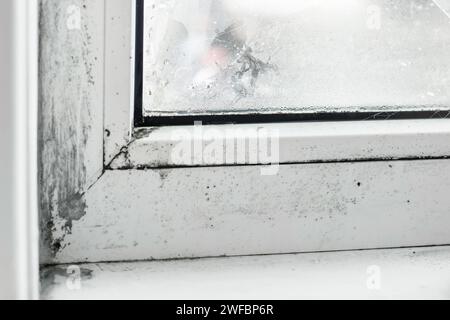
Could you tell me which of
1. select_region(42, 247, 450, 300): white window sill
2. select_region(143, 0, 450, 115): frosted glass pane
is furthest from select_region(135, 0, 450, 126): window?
select_region(42, 247, 450, 300): white window sill

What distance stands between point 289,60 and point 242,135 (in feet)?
0.31

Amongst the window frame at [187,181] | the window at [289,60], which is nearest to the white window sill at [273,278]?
the window frame at [187,181]

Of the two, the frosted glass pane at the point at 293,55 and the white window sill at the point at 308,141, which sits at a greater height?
the frosted glass pane at the point at 293,55

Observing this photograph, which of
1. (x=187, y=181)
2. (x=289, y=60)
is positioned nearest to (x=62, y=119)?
(x=187, y=181)

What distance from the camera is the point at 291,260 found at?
71cm

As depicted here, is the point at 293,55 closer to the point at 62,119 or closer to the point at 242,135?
the point at 242,135

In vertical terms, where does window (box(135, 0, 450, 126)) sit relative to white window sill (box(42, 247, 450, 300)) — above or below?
above

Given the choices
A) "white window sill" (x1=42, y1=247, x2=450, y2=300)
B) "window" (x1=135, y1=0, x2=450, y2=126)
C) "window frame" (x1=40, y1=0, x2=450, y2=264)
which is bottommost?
"white window sill" (x1=42, y1=247, x2=450, y2=300)

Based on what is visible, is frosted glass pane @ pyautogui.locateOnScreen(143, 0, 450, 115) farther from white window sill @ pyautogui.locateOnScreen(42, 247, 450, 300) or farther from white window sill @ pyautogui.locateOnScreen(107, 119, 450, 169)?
white window sill @ pyautogui.locateOnScreen(42, 247, 450, 300)

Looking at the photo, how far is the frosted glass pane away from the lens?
69cm

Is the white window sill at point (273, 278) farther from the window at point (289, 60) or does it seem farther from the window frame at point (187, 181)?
the window at point (289, 60)

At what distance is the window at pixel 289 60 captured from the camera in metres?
0.69

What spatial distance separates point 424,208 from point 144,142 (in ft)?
0.98

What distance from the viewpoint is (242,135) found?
68 centimetres
